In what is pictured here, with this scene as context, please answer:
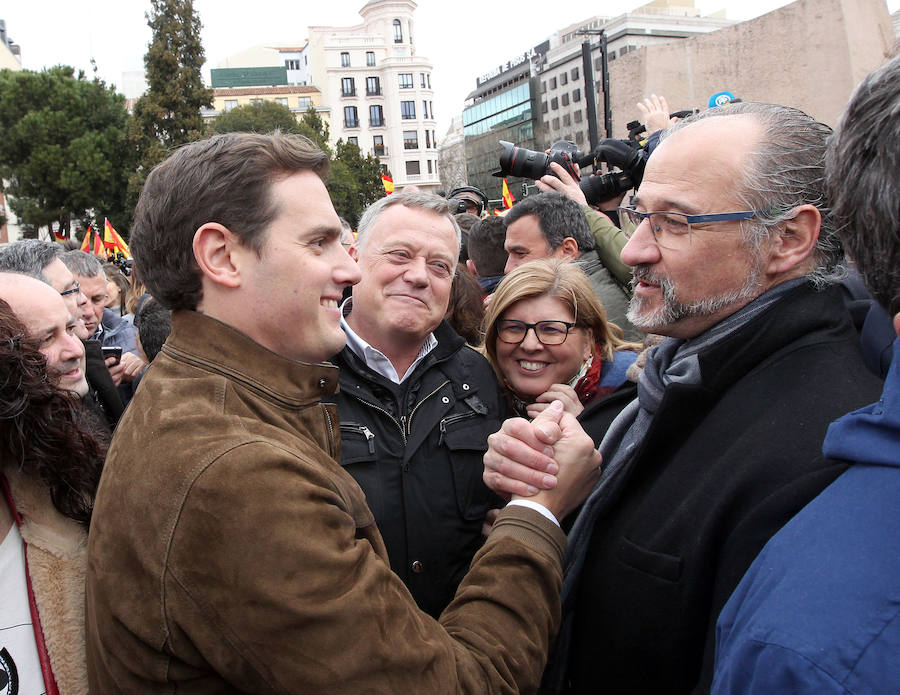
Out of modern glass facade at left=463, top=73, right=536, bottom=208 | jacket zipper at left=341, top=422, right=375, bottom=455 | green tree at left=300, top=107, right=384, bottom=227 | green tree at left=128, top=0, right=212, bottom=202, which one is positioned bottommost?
jacket zipper at left=341, top=422, right=375, bottom=455

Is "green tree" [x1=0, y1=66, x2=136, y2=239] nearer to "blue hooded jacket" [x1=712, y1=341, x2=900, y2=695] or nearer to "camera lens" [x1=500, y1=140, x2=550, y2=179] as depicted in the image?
"camera lens" [x1=500, y1=140, x2=550, y2=179]

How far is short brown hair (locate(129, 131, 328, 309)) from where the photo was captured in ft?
4.89

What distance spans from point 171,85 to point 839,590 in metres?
40.5

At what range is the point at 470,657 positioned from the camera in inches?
53.7

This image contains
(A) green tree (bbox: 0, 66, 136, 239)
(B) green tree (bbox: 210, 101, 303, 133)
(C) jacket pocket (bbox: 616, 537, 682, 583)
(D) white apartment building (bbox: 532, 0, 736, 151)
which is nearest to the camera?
(C) jacket pocket (bbox: 616, 537, 682, 583)

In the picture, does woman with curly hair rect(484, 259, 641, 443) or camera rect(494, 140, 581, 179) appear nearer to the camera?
woman with curly hair rect(484, 259, 641, 443)

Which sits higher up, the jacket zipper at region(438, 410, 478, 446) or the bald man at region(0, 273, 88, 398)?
the bald man at region(0, 273, 88, 398)

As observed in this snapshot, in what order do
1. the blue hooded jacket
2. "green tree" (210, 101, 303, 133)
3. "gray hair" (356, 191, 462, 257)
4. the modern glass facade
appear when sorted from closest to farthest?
the blue hooded jacket → "gray hair" (356, 191, 462, 257) → "green tree" (210, 101, 303, 133) → the modern glass facade

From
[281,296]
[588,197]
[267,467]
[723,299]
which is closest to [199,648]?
[267,467]

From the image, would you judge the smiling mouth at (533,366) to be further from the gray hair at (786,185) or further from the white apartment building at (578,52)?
the white apartment building at (578,52)

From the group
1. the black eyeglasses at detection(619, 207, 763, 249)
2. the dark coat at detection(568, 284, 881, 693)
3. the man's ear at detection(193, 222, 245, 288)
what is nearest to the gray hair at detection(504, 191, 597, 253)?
the black eyeglasses at detection(619, 207, 763, 249)

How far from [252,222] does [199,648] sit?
876mm

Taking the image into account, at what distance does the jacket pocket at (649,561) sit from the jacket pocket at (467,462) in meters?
0.75

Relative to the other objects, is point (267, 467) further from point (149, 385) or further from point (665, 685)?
point (665, 685)
